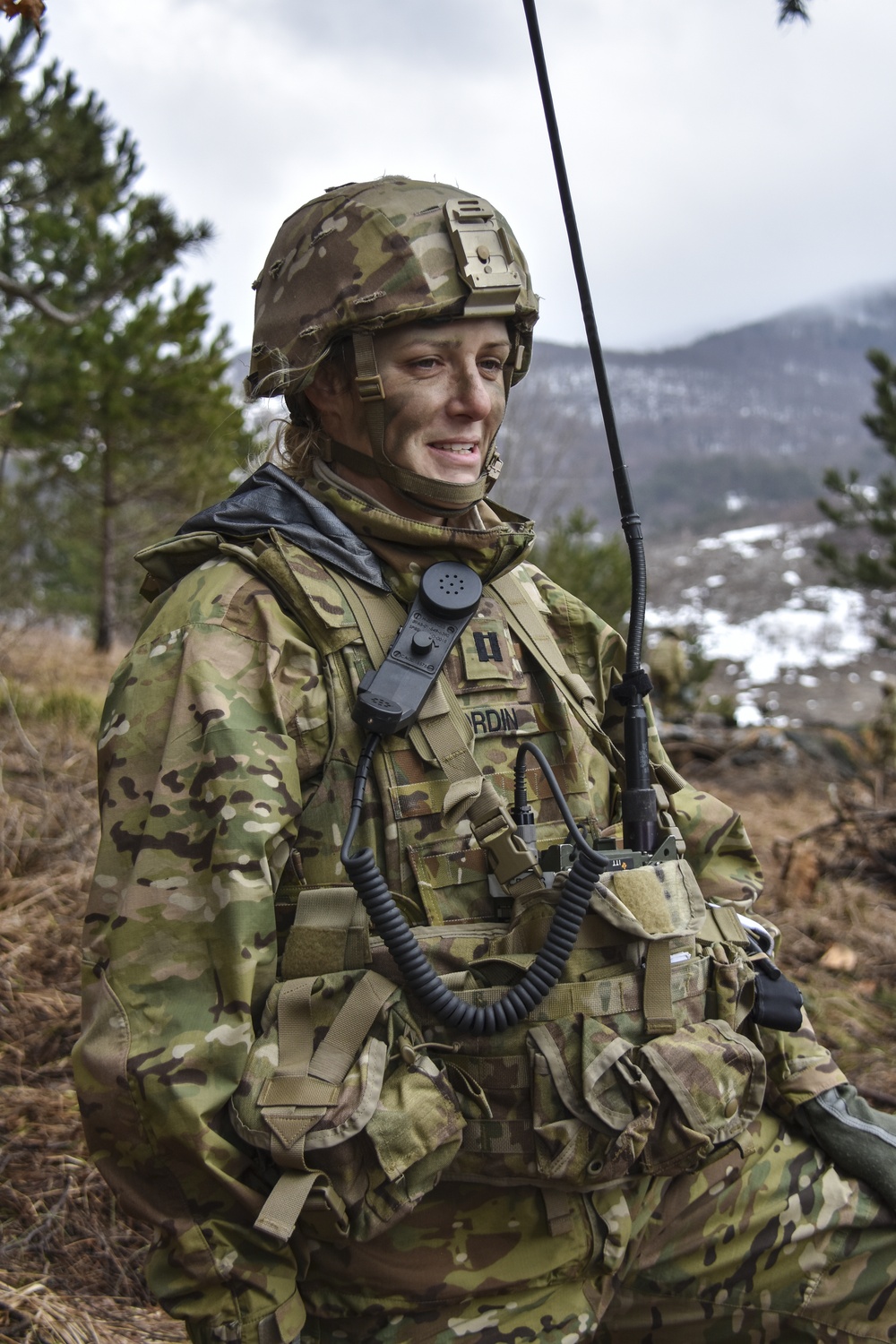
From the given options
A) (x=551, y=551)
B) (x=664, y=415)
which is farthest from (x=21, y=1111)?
(x=664, y=415)

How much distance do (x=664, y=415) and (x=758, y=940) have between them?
5702 inches

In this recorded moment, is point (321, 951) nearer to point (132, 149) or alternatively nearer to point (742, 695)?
point (132, 149)

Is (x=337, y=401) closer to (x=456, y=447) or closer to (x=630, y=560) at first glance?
(x=456, y=447)

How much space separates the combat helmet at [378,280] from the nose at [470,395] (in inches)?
4.6

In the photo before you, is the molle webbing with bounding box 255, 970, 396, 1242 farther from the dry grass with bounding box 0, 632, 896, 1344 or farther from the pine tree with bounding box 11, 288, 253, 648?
the pine tree with bounding box 11, 288, 253, 648

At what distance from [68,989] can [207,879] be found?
2.28m

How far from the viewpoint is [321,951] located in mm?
1909

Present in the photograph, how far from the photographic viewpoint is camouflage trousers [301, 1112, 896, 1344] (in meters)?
1.89

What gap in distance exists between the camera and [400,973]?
6.22ft

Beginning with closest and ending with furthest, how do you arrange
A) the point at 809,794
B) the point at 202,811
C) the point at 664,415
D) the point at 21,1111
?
the point at 202,811 → the point at 21,1111 → the point at 809,794 → the point at 664,415

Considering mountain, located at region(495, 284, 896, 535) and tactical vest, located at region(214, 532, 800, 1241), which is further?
mountain, located at region(495, 284, 896, 535)

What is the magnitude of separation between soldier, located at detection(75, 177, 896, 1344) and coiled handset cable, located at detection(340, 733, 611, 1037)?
0.12ft

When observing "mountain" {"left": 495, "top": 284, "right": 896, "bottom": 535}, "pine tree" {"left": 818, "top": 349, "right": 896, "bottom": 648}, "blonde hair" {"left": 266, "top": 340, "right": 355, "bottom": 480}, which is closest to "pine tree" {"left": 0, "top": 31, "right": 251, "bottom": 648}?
"blonde hair" {"left": 266, "top": 340, "right": 355, "bottom": 480}

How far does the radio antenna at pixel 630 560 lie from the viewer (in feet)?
7.18
